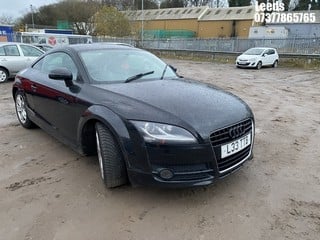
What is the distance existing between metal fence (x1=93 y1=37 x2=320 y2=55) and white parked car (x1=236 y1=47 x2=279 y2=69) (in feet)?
8.74

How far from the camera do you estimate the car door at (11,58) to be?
11.1 m

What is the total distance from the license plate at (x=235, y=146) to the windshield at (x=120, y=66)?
4.63ft

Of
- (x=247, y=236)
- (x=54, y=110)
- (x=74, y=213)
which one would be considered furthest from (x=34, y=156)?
(x=247, y=236)

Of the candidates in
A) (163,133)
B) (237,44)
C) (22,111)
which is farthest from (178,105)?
(237,44)

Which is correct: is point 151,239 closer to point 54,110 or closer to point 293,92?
point 54,110

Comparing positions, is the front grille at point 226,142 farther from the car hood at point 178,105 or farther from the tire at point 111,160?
the tire at point 111,160

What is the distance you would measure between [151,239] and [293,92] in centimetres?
967

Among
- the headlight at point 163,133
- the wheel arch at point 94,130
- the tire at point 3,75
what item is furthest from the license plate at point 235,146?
the tire at point 3,75

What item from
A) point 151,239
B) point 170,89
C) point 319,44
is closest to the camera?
point 151,239

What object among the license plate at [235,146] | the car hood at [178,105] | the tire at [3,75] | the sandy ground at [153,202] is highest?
the car hood at [178,105]

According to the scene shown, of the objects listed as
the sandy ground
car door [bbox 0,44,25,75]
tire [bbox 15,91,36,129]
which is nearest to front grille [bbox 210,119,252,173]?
the sandy ground

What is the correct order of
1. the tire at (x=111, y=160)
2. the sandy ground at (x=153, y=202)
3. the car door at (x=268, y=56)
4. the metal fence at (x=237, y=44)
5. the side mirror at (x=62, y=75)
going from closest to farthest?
1. the sandy ground at (x=153, y=202)
2. the tire at (x=111, y=160)
3. the side mirror at (x=62, y=75)
4. the car door at (x=268, y=56)
5. the metal fence at (x=237, y=44)

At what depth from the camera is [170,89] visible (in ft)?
11.4

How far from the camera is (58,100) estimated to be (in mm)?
3941
